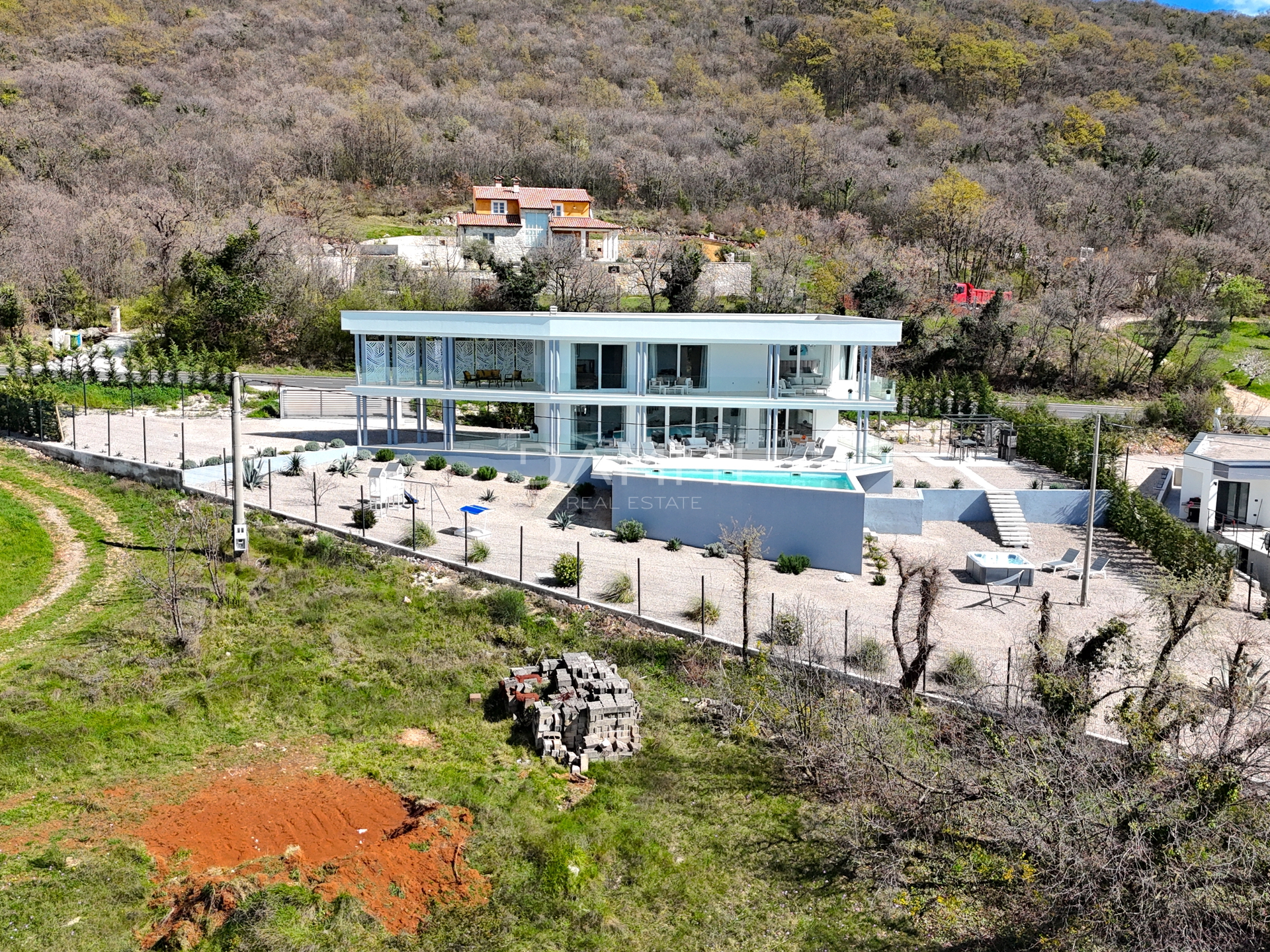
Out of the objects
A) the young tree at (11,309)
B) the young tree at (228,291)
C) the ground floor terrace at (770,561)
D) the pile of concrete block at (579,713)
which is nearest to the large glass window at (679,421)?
the ground floor terrace at (770,561)

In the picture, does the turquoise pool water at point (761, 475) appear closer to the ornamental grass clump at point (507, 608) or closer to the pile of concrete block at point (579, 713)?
the ornamental grass clump at point (507, 608)

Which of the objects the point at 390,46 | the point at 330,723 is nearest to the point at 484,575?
the point at 330,723

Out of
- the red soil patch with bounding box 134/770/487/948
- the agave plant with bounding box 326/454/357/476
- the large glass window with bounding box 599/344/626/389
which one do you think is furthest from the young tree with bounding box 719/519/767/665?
the agave plant with bounding box 326/454/357/476

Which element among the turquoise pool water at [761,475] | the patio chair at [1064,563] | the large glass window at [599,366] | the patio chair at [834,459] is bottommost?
the patio chair at [1064,563]

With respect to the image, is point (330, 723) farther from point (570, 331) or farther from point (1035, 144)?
point (1035, 144)

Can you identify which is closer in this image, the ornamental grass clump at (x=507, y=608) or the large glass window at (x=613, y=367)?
the ornamental grass clump at (x=507, y=608)

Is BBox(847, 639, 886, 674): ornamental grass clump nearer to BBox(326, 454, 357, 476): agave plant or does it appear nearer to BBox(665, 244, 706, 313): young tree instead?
BBox(326, 454, 357, 476): agave plant
